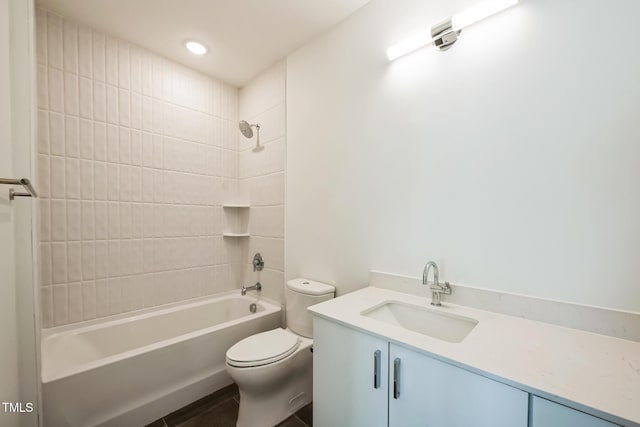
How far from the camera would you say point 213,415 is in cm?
159

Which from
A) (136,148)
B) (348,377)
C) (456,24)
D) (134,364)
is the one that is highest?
(456,24)

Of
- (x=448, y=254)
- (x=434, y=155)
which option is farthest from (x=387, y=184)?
(x=448, y=254)

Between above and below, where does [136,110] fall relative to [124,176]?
above

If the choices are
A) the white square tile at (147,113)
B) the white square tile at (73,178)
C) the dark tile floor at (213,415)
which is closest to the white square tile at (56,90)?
the white square tile at (73,178)

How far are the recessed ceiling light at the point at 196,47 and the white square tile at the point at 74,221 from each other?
137 cm

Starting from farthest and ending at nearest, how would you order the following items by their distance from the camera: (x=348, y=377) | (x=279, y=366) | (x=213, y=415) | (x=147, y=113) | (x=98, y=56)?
(x=147, y=113) < (x=98, y=56) < (x=213, y=415) < (x=279, y=366) < (x=348, y=377)

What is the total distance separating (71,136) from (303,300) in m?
1.88

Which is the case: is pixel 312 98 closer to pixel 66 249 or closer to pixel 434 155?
pixel 434 155

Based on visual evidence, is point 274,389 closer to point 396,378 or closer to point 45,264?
point 396,378

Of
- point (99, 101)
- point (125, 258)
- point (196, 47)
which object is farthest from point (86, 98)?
point (125, 258)

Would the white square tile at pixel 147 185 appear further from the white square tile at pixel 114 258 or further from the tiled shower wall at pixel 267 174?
the tiled shower wall at pixel 267 174

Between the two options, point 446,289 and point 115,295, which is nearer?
point 446,289

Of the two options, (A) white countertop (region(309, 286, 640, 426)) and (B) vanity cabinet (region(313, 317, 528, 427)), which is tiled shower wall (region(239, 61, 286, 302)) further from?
(A) white countertop (region(309, 286, 640, 426))

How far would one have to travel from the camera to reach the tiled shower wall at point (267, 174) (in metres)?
2.20
